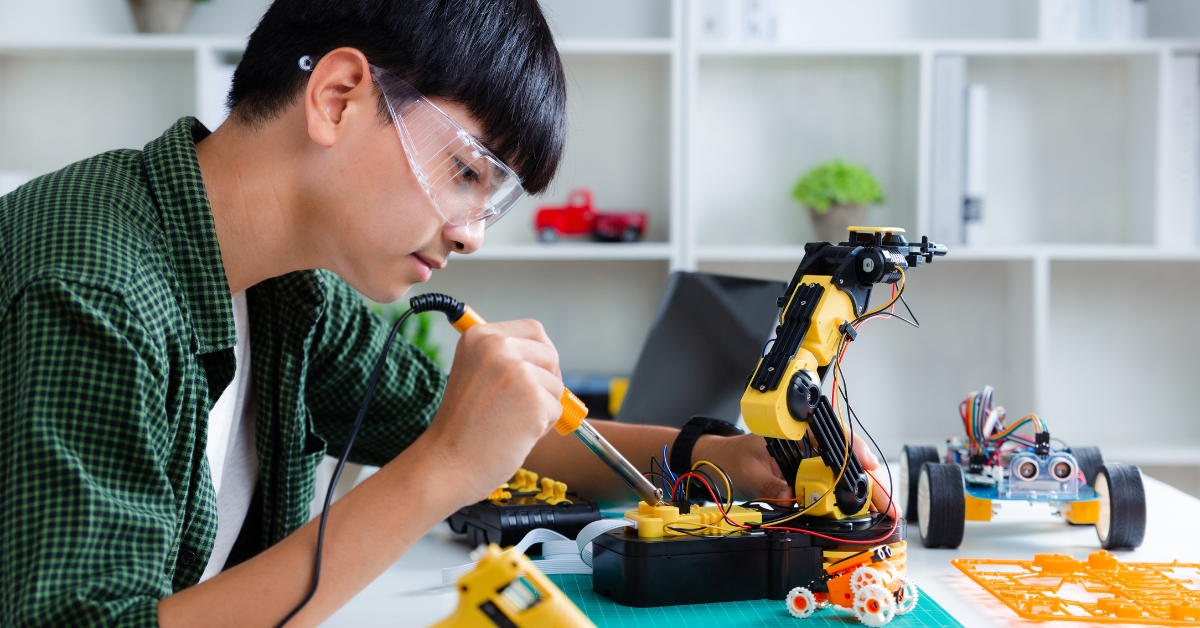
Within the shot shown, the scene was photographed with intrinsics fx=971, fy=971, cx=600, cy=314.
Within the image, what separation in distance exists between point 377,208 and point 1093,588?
0.71m

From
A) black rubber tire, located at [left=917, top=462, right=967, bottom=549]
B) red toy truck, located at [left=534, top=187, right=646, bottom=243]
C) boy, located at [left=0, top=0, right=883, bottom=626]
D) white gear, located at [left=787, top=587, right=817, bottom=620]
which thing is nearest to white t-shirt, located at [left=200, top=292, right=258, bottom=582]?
boy, located at [left=0, top=0, right=883, bottom=626]

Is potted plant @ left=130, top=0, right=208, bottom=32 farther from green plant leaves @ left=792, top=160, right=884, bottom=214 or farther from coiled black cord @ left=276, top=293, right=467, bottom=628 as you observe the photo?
coiled black cord @ left=276, top=293, right=467, bottom=628

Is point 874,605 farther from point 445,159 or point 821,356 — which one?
point 445,159

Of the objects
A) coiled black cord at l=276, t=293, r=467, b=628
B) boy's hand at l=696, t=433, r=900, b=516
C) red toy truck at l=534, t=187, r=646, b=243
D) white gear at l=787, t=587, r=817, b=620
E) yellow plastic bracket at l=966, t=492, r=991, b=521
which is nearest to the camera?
coiled black cord at l=276, t=293, r=467, b=628

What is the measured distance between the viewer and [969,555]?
994mm

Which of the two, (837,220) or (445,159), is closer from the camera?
(445,159)

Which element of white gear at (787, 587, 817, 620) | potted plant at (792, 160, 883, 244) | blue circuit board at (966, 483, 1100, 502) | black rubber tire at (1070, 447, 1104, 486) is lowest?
white gear at (787, 587, 817, 620)

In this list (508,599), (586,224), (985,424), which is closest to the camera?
(508,599)

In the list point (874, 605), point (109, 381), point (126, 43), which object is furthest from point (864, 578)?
point (126, 43)

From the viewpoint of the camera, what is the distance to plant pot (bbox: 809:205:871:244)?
7.38ft

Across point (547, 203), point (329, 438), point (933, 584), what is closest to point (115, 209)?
point (329, 438)

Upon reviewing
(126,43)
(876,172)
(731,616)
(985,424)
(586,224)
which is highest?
(126,43)

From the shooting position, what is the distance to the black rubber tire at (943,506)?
3.29 ft

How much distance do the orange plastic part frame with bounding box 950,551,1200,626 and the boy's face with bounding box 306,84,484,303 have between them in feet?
1.86
